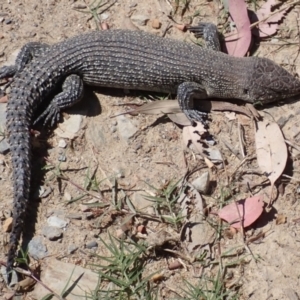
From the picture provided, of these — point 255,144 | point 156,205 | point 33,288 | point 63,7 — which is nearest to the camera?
point 33,288

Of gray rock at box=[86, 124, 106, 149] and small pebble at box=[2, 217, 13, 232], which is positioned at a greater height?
gray rock at box=[86, 124, 106, 149]

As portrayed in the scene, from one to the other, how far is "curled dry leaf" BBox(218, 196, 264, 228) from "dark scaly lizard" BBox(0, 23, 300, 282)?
34.1 inches

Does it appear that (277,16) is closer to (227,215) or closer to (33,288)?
(227,215)

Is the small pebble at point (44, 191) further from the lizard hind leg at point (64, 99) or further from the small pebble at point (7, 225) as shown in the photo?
the lizard hind leg at point (64, 99)

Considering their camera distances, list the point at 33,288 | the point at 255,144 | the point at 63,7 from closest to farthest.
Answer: the point at 33,288, the point at 255,144, the point at 63,7

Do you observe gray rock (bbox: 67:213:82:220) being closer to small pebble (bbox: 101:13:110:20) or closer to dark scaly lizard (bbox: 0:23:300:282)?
dark scaly lizard (bbox: 0:23:300:282)

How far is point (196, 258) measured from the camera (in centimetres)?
499

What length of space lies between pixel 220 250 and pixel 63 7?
2.77m

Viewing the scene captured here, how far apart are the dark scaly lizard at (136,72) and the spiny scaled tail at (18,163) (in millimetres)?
18

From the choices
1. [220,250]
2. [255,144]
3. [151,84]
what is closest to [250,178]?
[255,144]

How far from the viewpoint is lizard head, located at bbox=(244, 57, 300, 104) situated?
579 cm

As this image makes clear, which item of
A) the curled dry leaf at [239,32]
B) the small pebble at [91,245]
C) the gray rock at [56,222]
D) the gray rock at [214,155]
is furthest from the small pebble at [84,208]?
the curled dry leaf at [239,32]

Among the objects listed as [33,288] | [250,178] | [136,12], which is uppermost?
[136,12]

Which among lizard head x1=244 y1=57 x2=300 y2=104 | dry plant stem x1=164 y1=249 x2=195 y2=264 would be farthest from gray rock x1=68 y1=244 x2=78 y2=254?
lizard head x1=244 y1=57 x2=300 y2=104
